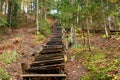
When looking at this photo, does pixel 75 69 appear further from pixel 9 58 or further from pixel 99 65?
pixel 9 58

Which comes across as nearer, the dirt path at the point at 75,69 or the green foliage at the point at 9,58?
the dirt path at the point at 75,69

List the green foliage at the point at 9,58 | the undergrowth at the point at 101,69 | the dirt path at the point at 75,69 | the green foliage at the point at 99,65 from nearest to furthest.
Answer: the undergrowth at the point at 101,69 < the green foliage at the point at 99,65 < the dirt path at the point at 75,69 < the green foliage at the point at 9,58

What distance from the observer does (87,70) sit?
13453 mm

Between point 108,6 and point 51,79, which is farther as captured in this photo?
point 108,6

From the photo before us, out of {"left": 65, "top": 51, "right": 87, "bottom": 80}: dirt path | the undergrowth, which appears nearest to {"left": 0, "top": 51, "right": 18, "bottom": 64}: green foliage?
{"left": 65, "top": 51, "right": 87, "bottom": 80}: dirt path

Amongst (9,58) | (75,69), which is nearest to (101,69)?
(75,69)

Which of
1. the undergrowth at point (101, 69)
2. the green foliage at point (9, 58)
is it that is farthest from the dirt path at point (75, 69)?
the green foliage at point (9, 58)

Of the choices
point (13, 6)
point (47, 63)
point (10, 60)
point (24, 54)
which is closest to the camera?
point (47, 63)

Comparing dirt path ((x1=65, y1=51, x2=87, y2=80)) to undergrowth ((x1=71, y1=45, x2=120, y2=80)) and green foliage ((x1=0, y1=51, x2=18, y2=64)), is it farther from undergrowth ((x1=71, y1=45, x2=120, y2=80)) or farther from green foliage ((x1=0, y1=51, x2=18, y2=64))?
green foliage ((x1=0, y1=51, x2=18, y2=64))

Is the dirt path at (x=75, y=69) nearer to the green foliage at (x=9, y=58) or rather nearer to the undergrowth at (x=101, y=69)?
the undergrowth at (x=101, y=69)

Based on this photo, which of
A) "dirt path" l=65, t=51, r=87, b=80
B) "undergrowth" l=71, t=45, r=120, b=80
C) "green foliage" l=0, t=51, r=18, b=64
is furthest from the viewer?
"green foliage" l=0, t=51, r=18, b=64

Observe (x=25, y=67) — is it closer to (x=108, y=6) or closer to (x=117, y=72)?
(x=117, y=72)

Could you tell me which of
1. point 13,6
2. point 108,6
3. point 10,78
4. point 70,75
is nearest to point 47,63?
point 70,75

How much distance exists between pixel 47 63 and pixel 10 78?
319 cm
